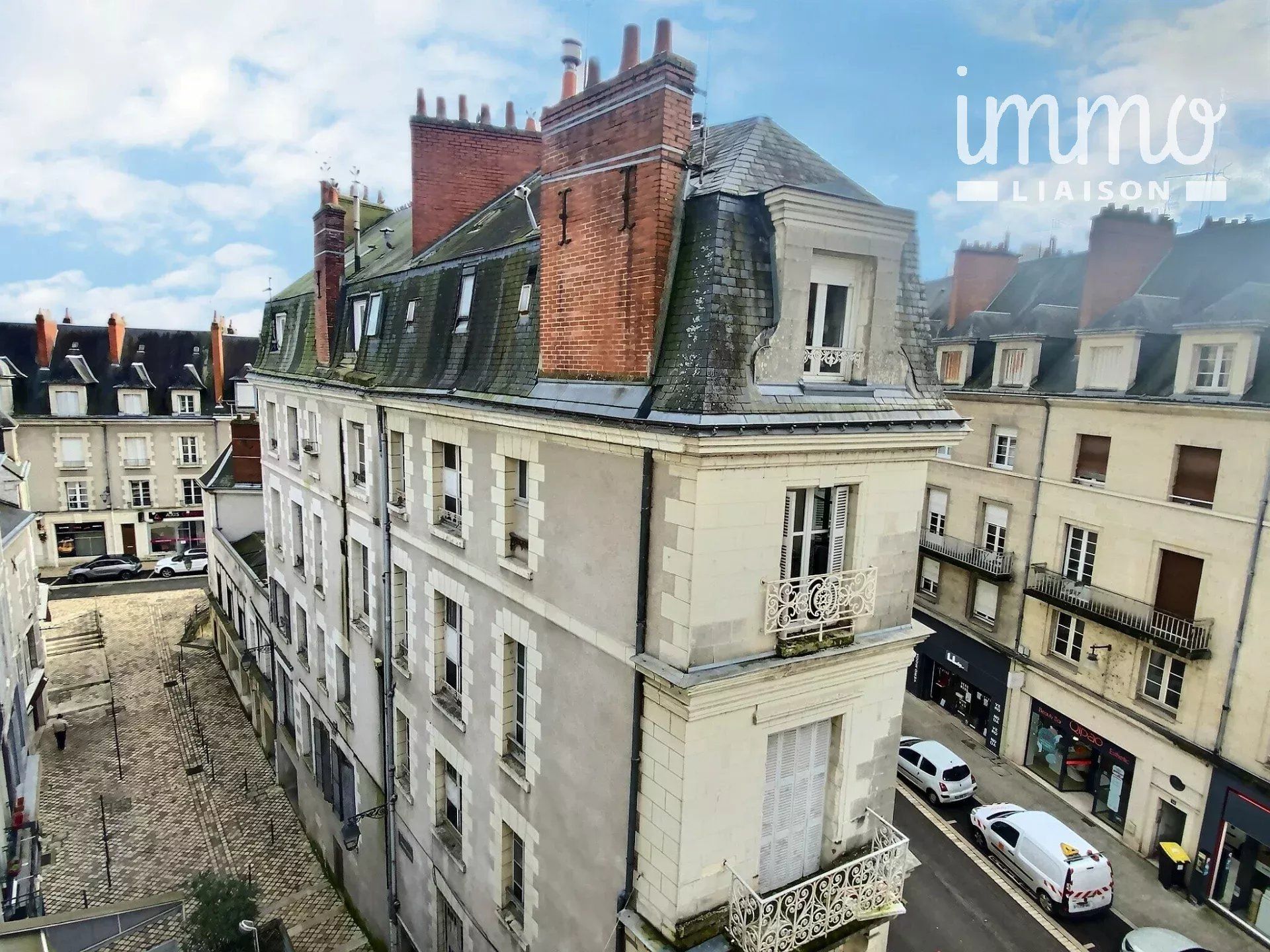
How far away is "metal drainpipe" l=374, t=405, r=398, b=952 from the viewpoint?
13945mm

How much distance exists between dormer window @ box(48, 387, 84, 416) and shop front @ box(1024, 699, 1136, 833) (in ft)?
159

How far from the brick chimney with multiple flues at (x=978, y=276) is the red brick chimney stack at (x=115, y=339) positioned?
44.8 m

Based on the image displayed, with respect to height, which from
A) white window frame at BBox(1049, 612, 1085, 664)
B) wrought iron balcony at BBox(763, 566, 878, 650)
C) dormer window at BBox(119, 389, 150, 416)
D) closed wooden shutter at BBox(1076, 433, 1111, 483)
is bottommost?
white window frame at BBox(1049, 612, 1085, 664)

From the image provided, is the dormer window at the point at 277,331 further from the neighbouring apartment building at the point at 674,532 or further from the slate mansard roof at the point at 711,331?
the neighbouring apartment building at the point at 674,532

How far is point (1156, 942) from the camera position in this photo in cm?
1515

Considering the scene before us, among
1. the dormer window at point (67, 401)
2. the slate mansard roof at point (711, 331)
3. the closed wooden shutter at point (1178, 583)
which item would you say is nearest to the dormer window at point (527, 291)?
the slate mansard roof at point (711, 331)

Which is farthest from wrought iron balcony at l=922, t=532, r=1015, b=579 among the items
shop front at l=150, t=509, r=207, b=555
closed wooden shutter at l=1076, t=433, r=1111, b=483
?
shop front at l=150, t=509, r=207, b=555

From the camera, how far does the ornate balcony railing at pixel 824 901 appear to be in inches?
305

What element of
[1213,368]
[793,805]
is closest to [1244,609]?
[1213,368]

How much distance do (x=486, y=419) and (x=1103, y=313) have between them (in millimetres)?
19475

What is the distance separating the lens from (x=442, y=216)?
55.1ft

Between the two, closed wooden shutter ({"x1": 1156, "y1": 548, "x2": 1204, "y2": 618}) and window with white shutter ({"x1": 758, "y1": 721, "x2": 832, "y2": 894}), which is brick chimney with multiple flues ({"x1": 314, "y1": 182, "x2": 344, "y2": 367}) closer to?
window with white shutter ({"x1": 758, "y1": 721, "x2": 832, "y2": 894})

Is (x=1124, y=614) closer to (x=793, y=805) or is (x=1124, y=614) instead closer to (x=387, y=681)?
(x=793, y=805)

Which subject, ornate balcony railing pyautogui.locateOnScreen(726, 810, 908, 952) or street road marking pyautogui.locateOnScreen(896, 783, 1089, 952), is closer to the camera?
ornate balcony railing pyautogui.locateOnScreen(726, 810, 908, 952)
